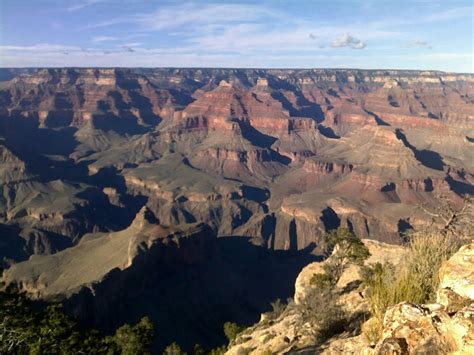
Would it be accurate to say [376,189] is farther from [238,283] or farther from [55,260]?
[55,260]

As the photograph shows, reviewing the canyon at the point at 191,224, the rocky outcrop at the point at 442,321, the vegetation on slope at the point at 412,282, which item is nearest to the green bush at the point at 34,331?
the vegetation on slope at the point at 412,282

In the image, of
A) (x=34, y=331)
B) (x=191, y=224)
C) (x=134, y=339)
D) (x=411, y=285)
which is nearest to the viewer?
(x=411, y=285)

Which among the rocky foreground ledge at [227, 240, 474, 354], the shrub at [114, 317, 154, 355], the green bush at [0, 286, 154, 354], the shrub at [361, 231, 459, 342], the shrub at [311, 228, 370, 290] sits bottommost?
the shrub at [114, 317, 154, 355]

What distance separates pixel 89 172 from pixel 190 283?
124445 millimetres

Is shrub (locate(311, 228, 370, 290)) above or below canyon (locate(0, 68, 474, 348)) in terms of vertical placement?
above

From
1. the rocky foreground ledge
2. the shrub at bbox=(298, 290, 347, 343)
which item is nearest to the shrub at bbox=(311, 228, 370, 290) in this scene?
the shrub at bbox=(298, 290, 347, 343)

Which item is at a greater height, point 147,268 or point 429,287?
point 429,287

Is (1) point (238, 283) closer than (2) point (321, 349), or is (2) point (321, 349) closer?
(2) point (321, 349)

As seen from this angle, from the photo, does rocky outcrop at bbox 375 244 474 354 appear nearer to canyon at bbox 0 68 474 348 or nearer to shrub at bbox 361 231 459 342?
shrub at bbox 361 231 459 342

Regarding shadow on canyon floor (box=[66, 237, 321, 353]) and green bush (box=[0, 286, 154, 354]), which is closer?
green bush (box=[0, 286, 154, 354])

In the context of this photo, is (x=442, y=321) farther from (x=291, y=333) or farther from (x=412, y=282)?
(x=291, y=333)

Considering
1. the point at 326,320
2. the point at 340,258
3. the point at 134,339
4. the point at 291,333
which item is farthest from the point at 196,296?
the point at 326,320

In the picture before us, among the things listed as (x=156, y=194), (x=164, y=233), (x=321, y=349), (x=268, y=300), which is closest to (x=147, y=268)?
(x=164, y=233)

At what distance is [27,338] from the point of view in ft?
70.4
